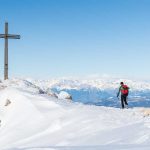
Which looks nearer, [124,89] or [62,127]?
[62,127]

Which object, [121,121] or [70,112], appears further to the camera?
[70,112]

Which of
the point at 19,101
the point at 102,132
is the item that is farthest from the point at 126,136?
the point at 19,101

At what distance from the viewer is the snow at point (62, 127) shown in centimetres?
1438

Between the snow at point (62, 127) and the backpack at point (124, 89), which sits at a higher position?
the backpack at point (124, 89)

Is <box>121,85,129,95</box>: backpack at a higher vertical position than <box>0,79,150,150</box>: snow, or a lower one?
higher

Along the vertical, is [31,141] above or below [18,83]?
below

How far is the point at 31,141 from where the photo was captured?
1720 centimetres

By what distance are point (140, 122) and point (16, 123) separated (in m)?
6.94

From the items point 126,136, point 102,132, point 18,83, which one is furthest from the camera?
point 18,83

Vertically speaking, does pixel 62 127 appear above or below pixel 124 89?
below

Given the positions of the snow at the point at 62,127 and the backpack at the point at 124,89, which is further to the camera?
the backpack at the point at 124,89

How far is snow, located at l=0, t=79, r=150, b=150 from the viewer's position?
14383mm

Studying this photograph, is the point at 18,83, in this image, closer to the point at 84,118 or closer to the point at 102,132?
the point at 84,118

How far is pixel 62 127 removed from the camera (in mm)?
18719
